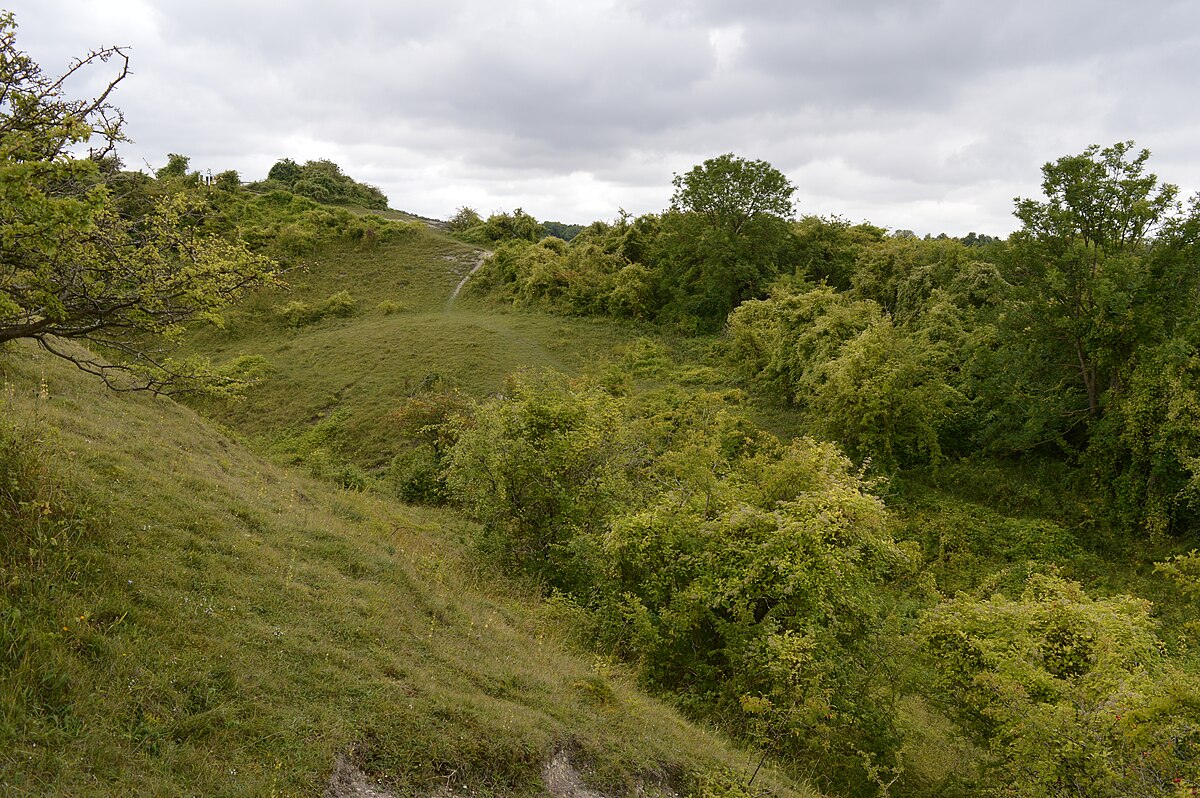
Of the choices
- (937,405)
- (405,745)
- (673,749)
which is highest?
(937,405)

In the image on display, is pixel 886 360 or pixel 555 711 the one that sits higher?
pixel 886 360

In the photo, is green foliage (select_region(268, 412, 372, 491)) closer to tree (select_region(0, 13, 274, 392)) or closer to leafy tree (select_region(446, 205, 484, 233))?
tree (select_region(0, 13, 274, 392))

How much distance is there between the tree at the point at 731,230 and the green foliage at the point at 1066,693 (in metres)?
25.3

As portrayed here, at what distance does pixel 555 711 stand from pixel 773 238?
31255mm

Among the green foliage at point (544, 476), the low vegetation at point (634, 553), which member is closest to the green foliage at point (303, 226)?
the low vegetation at point (634, 553)

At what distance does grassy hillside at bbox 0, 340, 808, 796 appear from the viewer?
474 cm

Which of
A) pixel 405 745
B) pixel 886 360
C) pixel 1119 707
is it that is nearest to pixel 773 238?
pixel 886 360

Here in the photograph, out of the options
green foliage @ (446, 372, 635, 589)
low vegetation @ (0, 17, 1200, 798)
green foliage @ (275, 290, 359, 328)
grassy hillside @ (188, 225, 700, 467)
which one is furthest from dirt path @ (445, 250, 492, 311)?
green foliage @ (446, 372, 635, 589)

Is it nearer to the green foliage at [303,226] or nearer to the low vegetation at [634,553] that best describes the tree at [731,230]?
the low vegetation at [634,553]

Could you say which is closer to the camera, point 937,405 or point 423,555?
point 423,555

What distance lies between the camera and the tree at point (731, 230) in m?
33.4

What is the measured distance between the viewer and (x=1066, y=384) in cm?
1797

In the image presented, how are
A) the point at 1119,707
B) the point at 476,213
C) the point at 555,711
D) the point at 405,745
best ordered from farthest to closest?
1. the point at 476,213
2. the point at 555,711
3. the point at 1119,707
4. the point at 405,745

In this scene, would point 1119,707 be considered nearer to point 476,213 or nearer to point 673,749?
point 673,749
